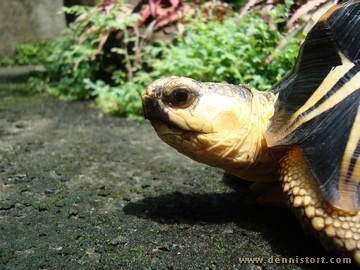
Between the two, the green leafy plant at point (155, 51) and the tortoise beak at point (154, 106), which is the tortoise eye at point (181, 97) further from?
the green leafy plant at point (155, 51)

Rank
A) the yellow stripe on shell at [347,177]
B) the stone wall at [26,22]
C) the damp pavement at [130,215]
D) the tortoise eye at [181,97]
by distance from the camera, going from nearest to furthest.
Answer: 1. the yellow stripe on shell at [347,177]
2. the damp pavement at [130,215]
3. the tortoise eye at [181,97]
4. the stone wall at [26,22]

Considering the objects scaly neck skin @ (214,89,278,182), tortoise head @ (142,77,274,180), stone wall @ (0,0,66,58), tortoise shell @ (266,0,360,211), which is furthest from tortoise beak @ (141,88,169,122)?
stone wall @ (0,0,66,58)

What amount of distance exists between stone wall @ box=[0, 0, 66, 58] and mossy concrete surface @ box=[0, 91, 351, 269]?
7.60 meters

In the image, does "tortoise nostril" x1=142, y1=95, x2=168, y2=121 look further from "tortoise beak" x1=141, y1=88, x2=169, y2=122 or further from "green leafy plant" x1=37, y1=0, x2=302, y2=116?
"green leafy plant" x1=37, y1=0, x2=302, y2=116

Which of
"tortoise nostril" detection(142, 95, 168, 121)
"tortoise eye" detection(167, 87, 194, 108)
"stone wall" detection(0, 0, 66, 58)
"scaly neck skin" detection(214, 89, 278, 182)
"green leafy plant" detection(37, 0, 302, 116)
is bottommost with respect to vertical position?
"stone wall" detection(0, 0, 66, 58)

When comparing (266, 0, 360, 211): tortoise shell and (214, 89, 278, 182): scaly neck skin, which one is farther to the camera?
(214, 89, 278, 182): scaly neck skin

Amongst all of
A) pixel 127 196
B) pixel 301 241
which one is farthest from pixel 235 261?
pixel 127 196

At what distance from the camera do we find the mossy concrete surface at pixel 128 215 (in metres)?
1.27

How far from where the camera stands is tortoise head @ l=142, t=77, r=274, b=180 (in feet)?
4.69

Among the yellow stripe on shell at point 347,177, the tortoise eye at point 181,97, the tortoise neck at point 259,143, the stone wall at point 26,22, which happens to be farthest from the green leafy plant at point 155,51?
the stone wall at point 26,22

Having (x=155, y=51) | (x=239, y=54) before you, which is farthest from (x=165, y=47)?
(x=239, y=54)

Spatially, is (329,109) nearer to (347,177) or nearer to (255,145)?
(347,177)

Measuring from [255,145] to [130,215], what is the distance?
0.61 meters

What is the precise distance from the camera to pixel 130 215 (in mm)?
1616
